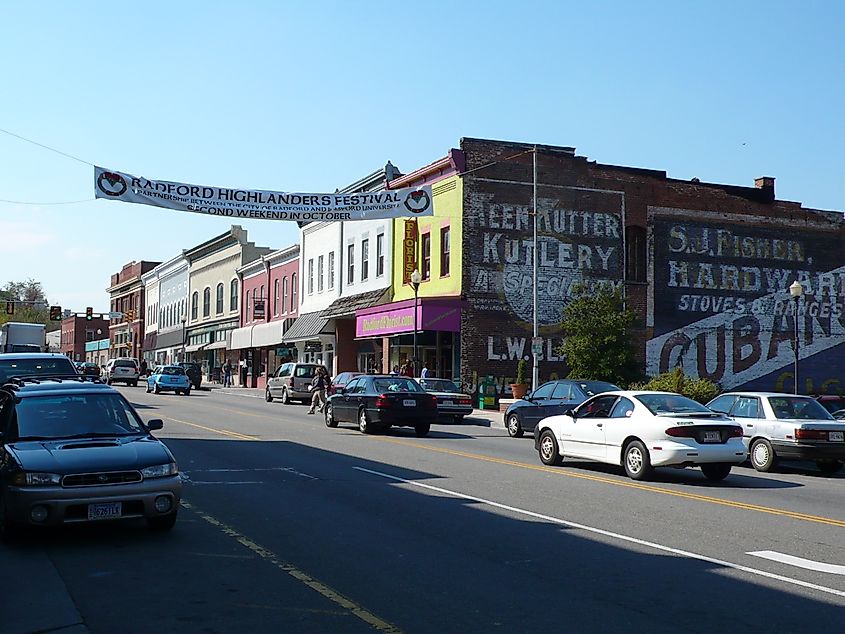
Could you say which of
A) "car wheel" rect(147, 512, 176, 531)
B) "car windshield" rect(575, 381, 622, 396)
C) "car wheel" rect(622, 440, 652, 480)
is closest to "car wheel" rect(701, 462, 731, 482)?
"car wheel" rect(622, 440, 652, 480)

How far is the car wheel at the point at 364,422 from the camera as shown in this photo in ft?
82.7

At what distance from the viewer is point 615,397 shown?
56.3 feet

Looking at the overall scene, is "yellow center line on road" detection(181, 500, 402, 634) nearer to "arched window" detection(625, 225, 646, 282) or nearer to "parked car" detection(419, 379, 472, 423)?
"parked car" detection(419, 379, 472, 423)

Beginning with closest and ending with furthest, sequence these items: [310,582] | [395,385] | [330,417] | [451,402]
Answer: [310,582] → [395,385] → [330,417] → [451,402]

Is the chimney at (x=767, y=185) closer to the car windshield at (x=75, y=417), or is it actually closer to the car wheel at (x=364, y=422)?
the car wheel at (x=364, y=422)

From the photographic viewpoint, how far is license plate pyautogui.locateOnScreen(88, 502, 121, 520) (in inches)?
370

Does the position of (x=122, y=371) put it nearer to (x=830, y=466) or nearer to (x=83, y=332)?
(x=830, y=466)

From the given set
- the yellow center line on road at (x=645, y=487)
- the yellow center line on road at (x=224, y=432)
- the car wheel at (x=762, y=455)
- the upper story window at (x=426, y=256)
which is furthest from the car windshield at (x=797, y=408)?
the upper story window at (x=426, y=256)

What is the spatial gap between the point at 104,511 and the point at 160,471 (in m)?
0.66

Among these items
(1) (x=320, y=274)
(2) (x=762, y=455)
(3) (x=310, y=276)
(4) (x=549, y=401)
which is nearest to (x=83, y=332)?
(3) (x=310, y=276)

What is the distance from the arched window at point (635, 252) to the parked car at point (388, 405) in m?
21.2

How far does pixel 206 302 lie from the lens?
265ft

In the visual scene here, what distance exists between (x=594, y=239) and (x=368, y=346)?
1255cm

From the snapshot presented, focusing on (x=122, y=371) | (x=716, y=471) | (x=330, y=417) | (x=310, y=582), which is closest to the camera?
(x=310, y=582)
